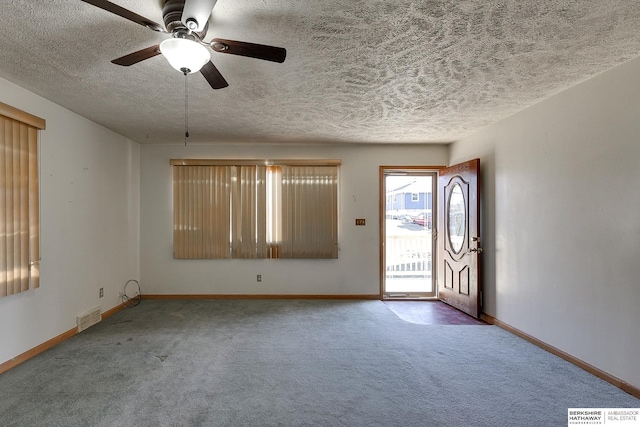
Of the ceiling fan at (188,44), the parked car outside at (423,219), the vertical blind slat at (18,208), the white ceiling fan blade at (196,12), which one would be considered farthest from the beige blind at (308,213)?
the white ceiling fan blade at (196,12)

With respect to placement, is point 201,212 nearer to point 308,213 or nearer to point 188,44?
point 308,213

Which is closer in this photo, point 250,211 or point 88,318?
point 88,318

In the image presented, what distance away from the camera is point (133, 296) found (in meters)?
4.35

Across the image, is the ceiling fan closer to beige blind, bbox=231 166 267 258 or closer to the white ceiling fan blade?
the white ceiling fan blade

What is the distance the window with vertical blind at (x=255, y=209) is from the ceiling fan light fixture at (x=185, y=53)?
294cm

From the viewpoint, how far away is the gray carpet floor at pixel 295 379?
1904 mm

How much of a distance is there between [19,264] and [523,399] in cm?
422

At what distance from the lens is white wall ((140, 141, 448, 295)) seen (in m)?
4.54

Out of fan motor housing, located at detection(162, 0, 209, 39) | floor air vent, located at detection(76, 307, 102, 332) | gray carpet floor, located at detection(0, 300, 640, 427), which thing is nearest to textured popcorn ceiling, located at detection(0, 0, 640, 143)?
fan motor housing, located at detection(162, 0, 209, 39)

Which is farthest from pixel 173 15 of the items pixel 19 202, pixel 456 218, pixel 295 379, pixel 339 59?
pixel 456 218

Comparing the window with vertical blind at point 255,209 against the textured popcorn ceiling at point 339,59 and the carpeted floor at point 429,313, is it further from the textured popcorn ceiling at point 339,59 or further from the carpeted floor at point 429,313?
the carpeted floor at point 429,313

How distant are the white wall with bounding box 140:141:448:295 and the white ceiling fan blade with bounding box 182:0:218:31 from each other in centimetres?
316

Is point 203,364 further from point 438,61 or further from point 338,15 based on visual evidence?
point 438,61

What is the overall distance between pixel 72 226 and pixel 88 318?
3.58 ft
